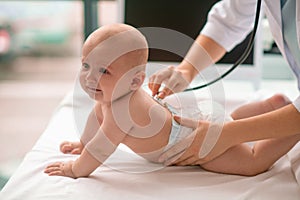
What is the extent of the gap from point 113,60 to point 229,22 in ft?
1.70

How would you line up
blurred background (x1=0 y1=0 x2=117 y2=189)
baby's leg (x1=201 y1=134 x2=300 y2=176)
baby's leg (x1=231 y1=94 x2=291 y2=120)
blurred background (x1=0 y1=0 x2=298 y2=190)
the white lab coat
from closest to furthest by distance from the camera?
baby's leg (x1=201 y1=134 x2=300 y2=176), baby's leg (x1=231 y1=94 x2=291 y2=120), the white lab coat, blurred background (x1=0 y1=0 x2=298 y2=190), blurred background (x1=0 y1=0 x2=117 y2=189)

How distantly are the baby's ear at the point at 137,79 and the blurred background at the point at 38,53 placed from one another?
1.57m

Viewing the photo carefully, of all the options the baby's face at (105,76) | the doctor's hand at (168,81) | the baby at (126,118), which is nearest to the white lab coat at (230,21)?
the doctor's hand at (168,81)

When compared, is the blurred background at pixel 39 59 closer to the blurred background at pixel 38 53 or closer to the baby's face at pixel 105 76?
the blurred background at pixel 38 53

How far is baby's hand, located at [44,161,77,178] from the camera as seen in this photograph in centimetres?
108

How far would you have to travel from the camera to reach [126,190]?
103 centimetres

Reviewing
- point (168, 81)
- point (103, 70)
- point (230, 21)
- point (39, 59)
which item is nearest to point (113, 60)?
point (103, 70)

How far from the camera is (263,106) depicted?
1.27m

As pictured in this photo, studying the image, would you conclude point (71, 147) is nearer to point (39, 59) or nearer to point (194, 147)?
point (194, 147)

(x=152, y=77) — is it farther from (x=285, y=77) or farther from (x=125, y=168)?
(x=285, y=77)

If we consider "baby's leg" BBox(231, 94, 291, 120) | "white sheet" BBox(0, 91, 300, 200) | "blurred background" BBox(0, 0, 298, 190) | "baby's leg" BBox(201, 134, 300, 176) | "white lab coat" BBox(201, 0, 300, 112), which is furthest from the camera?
"blurred background" BBox(0, 0, 298, 190)

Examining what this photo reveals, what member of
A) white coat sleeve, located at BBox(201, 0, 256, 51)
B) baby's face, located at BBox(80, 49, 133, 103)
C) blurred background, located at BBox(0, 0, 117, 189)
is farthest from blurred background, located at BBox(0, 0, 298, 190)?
baby's face, located at BBox(80, 49, 133, 103)

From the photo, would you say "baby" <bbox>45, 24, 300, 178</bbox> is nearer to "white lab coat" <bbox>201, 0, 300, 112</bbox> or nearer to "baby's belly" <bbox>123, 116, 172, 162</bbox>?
"baby's belly" <bbox>123, 116, 172, 162</bbox>

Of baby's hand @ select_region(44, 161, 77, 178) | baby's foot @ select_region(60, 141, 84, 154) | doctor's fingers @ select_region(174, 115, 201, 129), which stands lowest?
baby's foot @ select_region(60, 141, 84, 154)
